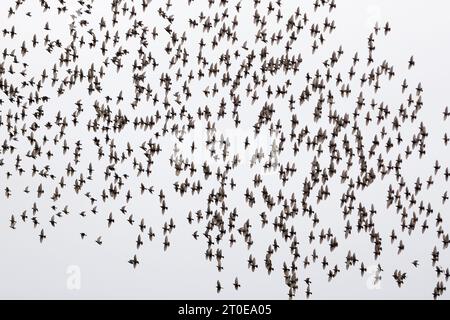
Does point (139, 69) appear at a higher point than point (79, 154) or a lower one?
higher

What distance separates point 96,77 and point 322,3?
13.3m

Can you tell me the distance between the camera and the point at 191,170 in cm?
6125

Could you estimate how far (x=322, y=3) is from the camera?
5903 centimetres

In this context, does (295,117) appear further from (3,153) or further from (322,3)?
(3,153)

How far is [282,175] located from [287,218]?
106 inches

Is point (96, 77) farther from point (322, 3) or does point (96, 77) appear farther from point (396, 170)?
point (396, 170)

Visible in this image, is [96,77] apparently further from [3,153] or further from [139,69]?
[3,153]

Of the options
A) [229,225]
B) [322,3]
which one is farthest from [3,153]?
[322,3]

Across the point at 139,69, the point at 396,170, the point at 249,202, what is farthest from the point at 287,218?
the point at 139,69
